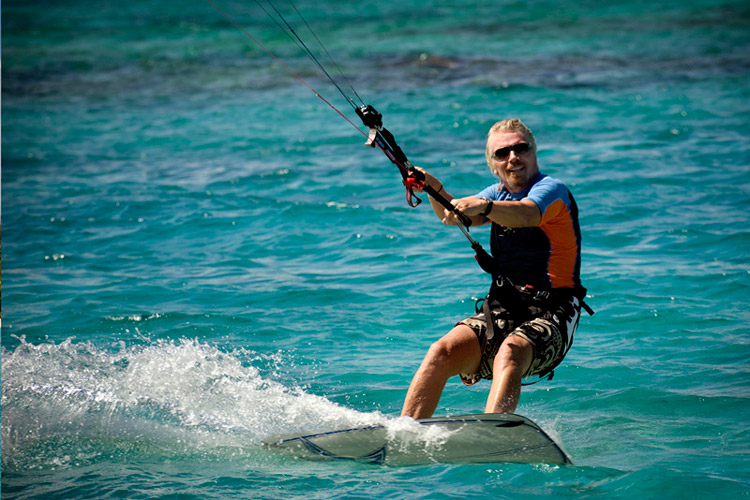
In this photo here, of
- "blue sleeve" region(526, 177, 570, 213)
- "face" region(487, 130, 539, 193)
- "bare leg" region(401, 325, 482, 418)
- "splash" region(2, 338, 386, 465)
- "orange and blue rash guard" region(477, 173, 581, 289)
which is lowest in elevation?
"splash" region(2, 338, 386, 465)

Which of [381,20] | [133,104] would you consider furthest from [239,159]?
[381,20]

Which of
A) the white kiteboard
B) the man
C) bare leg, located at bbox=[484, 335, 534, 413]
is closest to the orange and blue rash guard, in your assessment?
the man

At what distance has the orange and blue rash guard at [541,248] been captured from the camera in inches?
191

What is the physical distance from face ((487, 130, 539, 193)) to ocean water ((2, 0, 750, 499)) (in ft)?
5.25

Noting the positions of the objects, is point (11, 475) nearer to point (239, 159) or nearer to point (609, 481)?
point (609, 481)

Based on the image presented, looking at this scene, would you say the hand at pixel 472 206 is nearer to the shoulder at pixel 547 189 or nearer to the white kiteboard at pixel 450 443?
the shoulder at pixel 547 189

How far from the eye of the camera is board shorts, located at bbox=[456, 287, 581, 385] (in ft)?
15.7

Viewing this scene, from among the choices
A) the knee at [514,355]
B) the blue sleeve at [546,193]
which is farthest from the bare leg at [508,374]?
the blue sleeve at [546,193]

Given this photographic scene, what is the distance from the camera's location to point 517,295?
4.94 m

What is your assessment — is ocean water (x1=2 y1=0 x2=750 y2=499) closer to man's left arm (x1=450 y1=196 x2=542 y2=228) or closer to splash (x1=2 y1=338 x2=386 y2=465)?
splash (x1=2 y1=338 x2=386 y2=465)

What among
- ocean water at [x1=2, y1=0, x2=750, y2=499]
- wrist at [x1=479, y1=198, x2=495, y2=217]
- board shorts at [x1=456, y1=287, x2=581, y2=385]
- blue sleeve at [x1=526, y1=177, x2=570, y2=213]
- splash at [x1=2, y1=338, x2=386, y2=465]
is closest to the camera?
wrist at [x1=479, y1=198, x2=495, y2=217]

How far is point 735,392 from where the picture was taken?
5.74 m

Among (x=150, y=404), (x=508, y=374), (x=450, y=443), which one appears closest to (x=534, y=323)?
(x=508, y=374)

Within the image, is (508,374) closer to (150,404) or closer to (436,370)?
(436,370)
